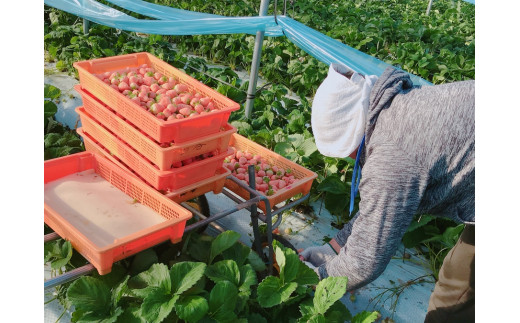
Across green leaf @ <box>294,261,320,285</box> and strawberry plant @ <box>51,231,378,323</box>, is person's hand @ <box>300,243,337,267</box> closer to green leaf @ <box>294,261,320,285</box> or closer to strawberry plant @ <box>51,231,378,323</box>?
strawberry plant @ <box>51,231,378,323</box>

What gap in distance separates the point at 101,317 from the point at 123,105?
96 centimetres

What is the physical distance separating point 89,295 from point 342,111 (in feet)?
4.23

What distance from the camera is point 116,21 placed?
4.64 metres

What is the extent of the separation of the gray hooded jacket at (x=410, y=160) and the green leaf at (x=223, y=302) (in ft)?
1.84

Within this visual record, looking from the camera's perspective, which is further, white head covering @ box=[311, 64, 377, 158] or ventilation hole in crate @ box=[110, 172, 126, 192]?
ventilation hole in crate @ box=[110, 172, 126, 192]

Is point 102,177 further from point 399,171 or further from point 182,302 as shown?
point 399,171

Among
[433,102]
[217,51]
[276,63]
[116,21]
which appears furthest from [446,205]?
[217,51]

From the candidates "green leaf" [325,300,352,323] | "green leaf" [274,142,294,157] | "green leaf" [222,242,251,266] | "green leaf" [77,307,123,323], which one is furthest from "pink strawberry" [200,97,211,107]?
"green leaf" [274,142,294,157]

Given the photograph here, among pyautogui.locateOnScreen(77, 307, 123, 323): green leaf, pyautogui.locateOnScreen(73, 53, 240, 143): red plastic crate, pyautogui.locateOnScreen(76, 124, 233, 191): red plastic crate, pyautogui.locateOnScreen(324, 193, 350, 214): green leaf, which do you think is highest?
pyautogui.locateOnScreen(73, 53, 240, 143): red plastic crate

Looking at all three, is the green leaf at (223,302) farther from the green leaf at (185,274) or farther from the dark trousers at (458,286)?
the dark trousers at (458,286)

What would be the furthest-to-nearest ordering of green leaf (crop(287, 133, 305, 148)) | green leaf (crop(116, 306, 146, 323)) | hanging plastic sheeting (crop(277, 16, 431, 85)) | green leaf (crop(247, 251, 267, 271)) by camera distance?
hanging plastic sheeting (crop(277, 16, 431, 85))
green leaf (crop(287, 133, 305, 148))
green leaf (crop(247, 251, 267, 271))
green leaf (crop(116, 306, 146, 323))

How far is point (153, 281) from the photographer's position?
2145 millimetres

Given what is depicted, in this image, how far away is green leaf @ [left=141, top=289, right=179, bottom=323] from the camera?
6.40 feet

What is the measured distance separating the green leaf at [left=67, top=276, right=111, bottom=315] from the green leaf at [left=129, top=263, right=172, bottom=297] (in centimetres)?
15
